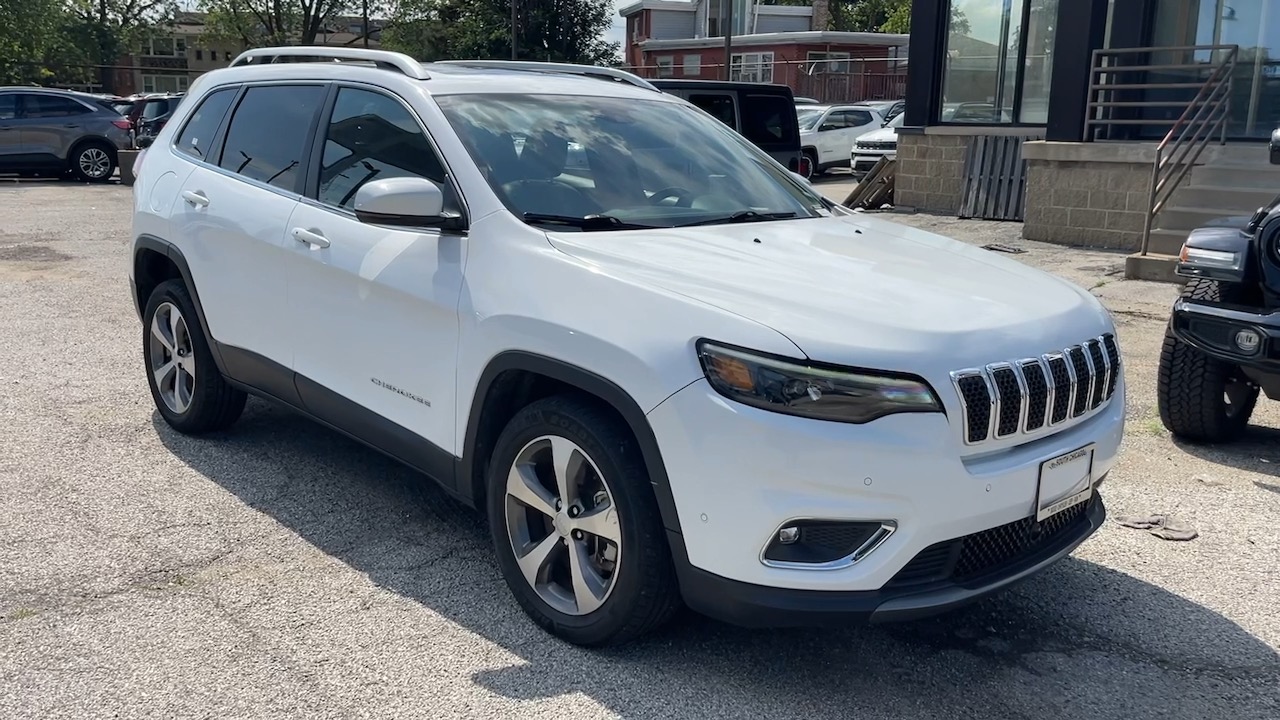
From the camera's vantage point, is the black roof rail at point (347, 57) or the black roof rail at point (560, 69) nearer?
the black roof rail at point (347, 57)

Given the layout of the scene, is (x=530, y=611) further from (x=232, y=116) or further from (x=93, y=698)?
(x=232, y=116)

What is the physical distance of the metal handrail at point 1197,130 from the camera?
35.2 feet

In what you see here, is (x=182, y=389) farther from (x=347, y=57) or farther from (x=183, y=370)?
(x=347, y=57)

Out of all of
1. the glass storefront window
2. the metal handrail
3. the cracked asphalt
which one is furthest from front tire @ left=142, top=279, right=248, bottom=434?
the glass storefront window

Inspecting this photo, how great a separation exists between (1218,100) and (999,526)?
33.7 ft

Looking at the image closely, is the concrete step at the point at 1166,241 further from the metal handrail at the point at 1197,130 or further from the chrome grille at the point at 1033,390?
the chrome grille at the point at 1033,390

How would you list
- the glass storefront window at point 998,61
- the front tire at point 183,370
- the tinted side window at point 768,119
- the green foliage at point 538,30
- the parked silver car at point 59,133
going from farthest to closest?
the green foliage at point 538,30
the parked silver car at point 59,133
the glass storefront window at point 998,61
the tinted side window at point 768,119
the front tire at point 183,370

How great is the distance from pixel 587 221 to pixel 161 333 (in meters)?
2.77

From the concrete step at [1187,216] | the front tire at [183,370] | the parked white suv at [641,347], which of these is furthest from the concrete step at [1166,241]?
the front tire at [183,370]

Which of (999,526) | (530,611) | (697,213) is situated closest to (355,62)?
(697,213)

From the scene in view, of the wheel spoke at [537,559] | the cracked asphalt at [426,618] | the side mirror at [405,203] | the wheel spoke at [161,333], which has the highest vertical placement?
the side mirror at [405,203]

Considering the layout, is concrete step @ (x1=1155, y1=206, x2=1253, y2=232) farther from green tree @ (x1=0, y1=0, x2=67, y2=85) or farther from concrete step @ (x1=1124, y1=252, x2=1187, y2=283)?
green tree @ (x1=0, y1=0, x2=67, y2=85)

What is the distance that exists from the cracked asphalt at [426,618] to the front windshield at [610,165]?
1348mm

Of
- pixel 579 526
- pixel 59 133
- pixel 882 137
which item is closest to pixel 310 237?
pixel 579 526
